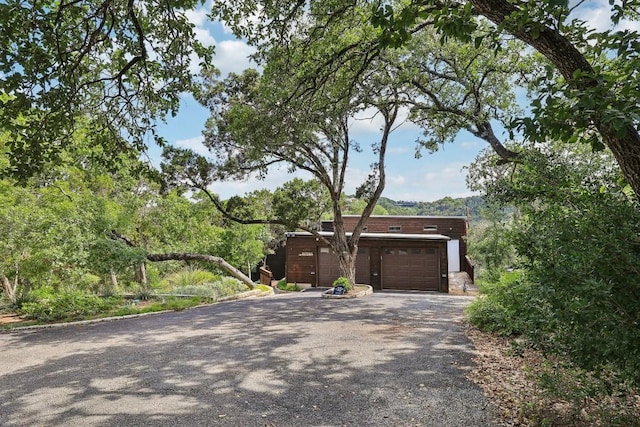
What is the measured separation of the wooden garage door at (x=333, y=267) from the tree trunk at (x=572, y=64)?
57.3 feet

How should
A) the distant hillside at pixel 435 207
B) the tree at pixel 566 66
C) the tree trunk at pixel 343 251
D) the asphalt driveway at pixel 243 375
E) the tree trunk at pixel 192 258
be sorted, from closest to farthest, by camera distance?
1. the tree at pixel 566 66
2. the asphalt driveway at pixel 243 375
3. the tree trunk at pixel 192 258
4. the tree trunk at pixel 343 251
5. the distant hillside at pixel 435 207

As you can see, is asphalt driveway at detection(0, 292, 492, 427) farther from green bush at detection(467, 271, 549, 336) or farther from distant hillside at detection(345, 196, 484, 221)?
distant hillside at detection(345, 196, 484, 221)

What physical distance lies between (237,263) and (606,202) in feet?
63.8

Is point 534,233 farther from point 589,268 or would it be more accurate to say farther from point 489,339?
point 489,339

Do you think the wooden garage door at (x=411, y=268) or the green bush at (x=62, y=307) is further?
the wooden garage door at (x=411, y=268)

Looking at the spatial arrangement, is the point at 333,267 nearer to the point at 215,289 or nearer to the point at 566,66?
the point at 215,289

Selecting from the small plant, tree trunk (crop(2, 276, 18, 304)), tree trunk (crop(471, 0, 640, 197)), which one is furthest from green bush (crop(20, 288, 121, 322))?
tree trunk (crop(471, 0, 640, 197))

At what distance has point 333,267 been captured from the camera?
2123 centimetres

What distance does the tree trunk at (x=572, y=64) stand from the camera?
2.94 metres

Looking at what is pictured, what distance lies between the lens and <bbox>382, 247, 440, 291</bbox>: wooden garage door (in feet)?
64.6

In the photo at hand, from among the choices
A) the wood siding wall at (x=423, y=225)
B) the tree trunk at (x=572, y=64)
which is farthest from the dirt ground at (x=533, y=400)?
the wood siding wall at (x=423, y=225)

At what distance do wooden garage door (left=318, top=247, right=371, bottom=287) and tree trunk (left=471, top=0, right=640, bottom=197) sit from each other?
17479mm

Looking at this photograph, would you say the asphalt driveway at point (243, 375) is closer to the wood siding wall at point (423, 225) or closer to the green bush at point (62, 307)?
the green bush at point (62, 307)

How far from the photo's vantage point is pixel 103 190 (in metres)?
14.6
